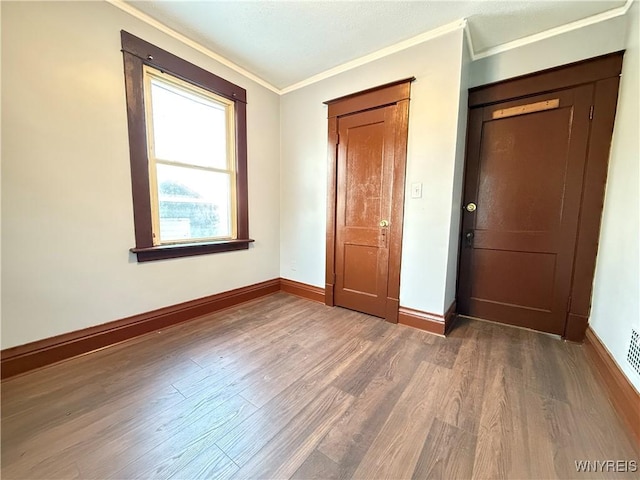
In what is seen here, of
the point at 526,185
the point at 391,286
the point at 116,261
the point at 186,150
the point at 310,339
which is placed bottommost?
the point at 310,339

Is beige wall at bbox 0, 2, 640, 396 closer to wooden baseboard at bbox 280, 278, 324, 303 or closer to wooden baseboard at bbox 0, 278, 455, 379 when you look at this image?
wooden baseboard at bbox 0, 278, 455, 379

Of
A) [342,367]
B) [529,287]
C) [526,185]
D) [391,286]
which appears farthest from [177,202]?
[529,287]

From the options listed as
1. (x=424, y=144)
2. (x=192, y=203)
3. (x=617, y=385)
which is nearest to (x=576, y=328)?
(x=617, y=385)

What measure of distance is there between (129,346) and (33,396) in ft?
1.78

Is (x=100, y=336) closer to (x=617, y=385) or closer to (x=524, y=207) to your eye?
(x=617, y=385)

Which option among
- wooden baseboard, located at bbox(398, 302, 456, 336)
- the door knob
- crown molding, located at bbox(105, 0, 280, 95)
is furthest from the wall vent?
crown molding, located at bbox(105, 0, 280, 95)

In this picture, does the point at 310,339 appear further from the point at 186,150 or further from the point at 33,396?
the point at 186,150

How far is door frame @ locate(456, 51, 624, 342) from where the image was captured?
1.86m

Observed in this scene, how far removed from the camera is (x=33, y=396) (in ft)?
4.51

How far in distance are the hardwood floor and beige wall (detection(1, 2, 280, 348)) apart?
405 millimetres

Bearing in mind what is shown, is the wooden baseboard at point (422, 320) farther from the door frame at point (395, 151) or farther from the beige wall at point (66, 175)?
the beige wall at point (66, 175)

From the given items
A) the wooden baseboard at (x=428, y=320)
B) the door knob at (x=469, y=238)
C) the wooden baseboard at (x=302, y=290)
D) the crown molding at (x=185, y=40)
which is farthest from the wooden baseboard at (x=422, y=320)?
the crown molding at (x=185, y=40)

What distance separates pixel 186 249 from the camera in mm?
2305

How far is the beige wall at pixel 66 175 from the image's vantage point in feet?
4.81
